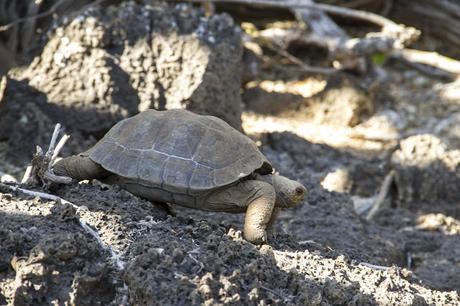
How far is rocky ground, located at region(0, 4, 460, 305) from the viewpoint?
9.90 feet

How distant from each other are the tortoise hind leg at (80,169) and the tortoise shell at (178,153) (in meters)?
0.05

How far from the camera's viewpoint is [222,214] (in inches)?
194

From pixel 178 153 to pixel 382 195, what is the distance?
2858 millimetres

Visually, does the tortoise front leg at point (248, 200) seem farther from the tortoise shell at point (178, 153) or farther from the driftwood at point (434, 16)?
the driftwood at point (434, 16)

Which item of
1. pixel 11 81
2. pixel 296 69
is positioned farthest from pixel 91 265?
pixel 296 69

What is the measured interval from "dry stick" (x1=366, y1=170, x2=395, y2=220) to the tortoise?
2066 mm

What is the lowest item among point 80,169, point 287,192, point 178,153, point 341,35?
point 341,35

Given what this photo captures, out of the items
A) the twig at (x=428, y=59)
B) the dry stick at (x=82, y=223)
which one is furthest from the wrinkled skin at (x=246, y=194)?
the twig at (x=428, y=59)

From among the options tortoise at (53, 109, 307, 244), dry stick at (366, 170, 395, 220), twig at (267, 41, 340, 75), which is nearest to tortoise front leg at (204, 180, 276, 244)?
tortoise at (53, 109, 307, 244)

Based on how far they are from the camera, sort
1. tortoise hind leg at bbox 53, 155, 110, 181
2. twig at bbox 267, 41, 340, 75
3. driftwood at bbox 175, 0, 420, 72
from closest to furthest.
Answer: tortoise hind leg at bbox 53, 155, 110, 181, driftwood at bbox 175, 0, 420, 72, twig at bbox 267, 41, 340, 75

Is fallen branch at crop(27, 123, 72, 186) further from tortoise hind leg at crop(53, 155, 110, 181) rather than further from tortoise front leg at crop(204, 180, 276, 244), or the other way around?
tortoise front leg at crop(204, 180, 276, 244)

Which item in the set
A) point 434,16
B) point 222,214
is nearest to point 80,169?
point 222,214

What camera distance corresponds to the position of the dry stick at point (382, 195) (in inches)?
234

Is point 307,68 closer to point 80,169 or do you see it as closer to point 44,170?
point 80,169
